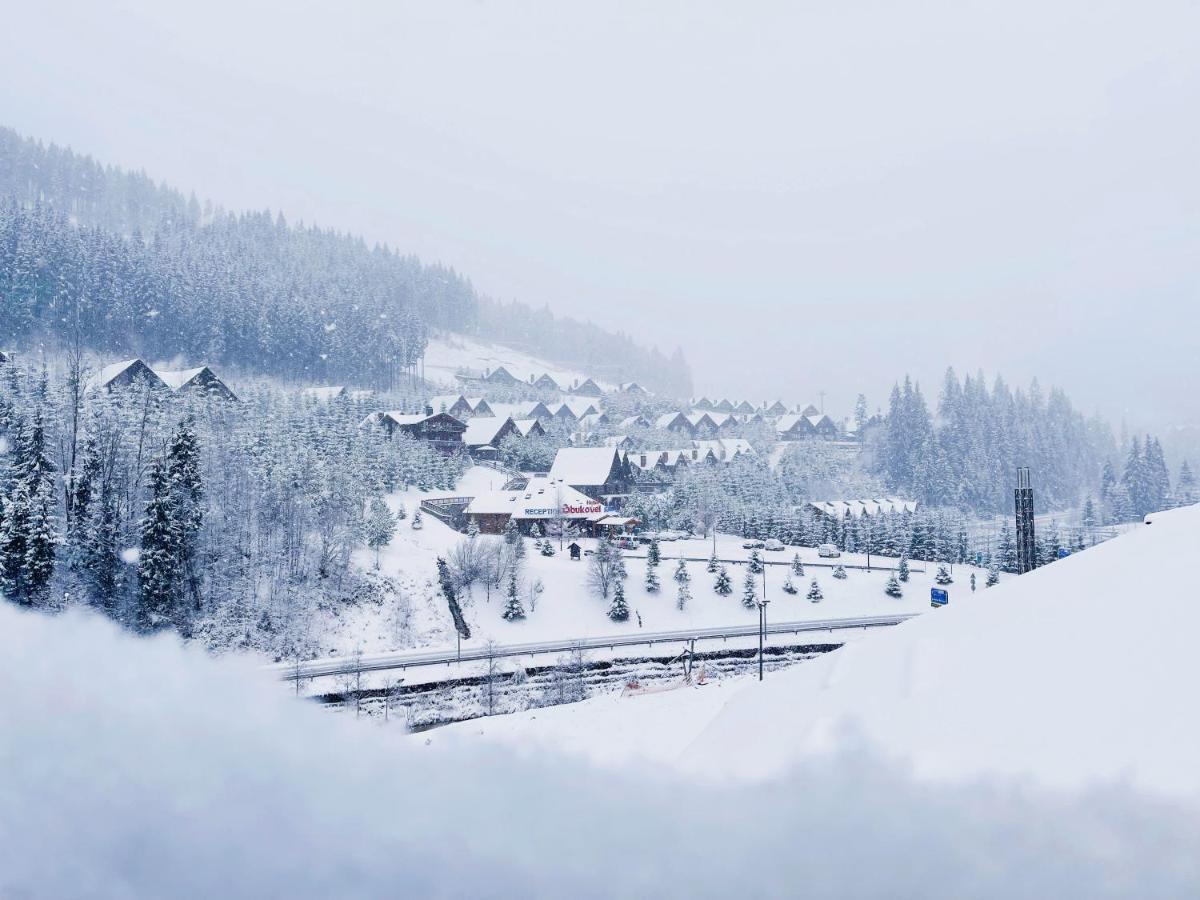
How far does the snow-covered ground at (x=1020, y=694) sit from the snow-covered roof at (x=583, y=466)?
36734 millimetres

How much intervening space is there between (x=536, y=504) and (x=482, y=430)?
17.2 metres

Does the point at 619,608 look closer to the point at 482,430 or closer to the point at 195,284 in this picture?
the point at 482,430

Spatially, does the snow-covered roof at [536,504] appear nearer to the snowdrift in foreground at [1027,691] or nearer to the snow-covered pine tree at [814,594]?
the snow-covered pine tree at [814,594]

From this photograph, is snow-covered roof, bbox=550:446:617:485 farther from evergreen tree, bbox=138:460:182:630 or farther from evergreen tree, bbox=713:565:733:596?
evergreen tree, bbox=138:460:182:630

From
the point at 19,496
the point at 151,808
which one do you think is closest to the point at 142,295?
the point at 19,496

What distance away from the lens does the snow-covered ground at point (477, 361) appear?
84000 mm

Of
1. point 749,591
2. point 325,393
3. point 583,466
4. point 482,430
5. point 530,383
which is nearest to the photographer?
point 749,591

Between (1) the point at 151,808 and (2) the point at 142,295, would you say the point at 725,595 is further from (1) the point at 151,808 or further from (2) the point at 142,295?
(2) the point at 142,295

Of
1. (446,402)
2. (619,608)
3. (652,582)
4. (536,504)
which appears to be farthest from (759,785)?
(446,402)

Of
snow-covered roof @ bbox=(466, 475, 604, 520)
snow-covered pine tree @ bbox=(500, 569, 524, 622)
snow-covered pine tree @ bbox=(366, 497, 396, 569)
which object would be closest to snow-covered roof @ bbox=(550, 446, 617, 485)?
snow-covered roof @ bbox=(466, 475, 604, 520)

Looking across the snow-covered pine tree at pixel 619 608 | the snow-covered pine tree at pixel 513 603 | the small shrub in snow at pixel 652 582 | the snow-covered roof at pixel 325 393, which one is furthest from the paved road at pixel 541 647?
the snow-covered roof at pixel 325 393

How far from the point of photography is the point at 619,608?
2450 centimetres

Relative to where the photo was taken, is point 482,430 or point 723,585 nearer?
point 723,585

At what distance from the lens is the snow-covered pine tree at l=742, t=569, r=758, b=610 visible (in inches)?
1035
